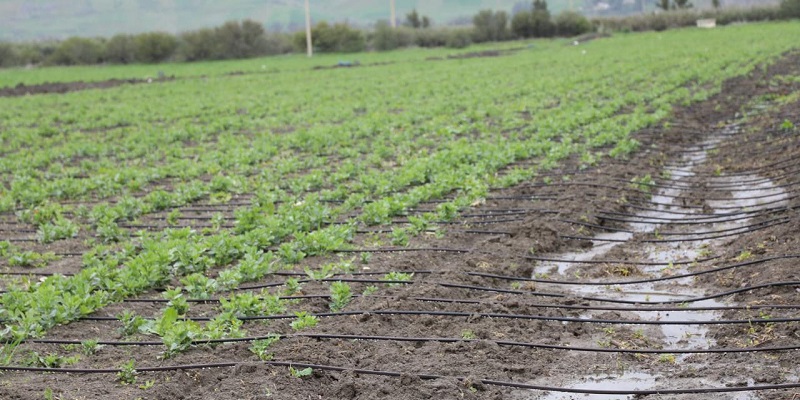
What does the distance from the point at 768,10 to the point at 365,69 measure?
159 ft

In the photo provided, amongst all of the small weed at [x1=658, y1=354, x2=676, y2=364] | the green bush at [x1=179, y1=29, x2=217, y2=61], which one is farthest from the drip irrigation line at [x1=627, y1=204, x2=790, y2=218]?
the green bush at [x1=179, y1=29, x2=217, y2=61]

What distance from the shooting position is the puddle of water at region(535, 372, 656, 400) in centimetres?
541

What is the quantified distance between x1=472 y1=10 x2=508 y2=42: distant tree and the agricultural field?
56.6 metres

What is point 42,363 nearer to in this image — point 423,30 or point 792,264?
point 792,264

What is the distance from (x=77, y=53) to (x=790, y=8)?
60.8 meters

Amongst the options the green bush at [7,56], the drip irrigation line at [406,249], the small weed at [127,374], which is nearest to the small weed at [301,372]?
Answer: the small weed at [127,374]

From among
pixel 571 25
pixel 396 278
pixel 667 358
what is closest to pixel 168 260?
pixel 396 278

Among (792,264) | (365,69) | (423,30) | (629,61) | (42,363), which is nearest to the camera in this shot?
(42,363)

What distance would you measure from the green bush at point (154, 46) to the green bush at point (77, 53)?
9.61 ft

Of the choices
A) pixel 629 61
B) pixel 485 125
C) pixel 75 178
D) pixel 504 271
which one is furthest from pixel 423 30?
pixel 504 271

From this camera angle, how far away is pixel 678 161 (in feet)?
44.3

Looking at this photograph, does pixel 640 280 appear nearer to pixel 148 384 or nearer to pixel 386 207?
pixel 386 207

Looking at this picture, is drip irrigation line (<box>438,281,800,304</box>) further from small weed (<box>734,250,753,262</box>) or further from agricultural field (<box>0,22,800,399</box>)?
small weed (<box>734,250,753,262</box>)

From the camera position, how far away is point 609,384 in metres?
5.55
